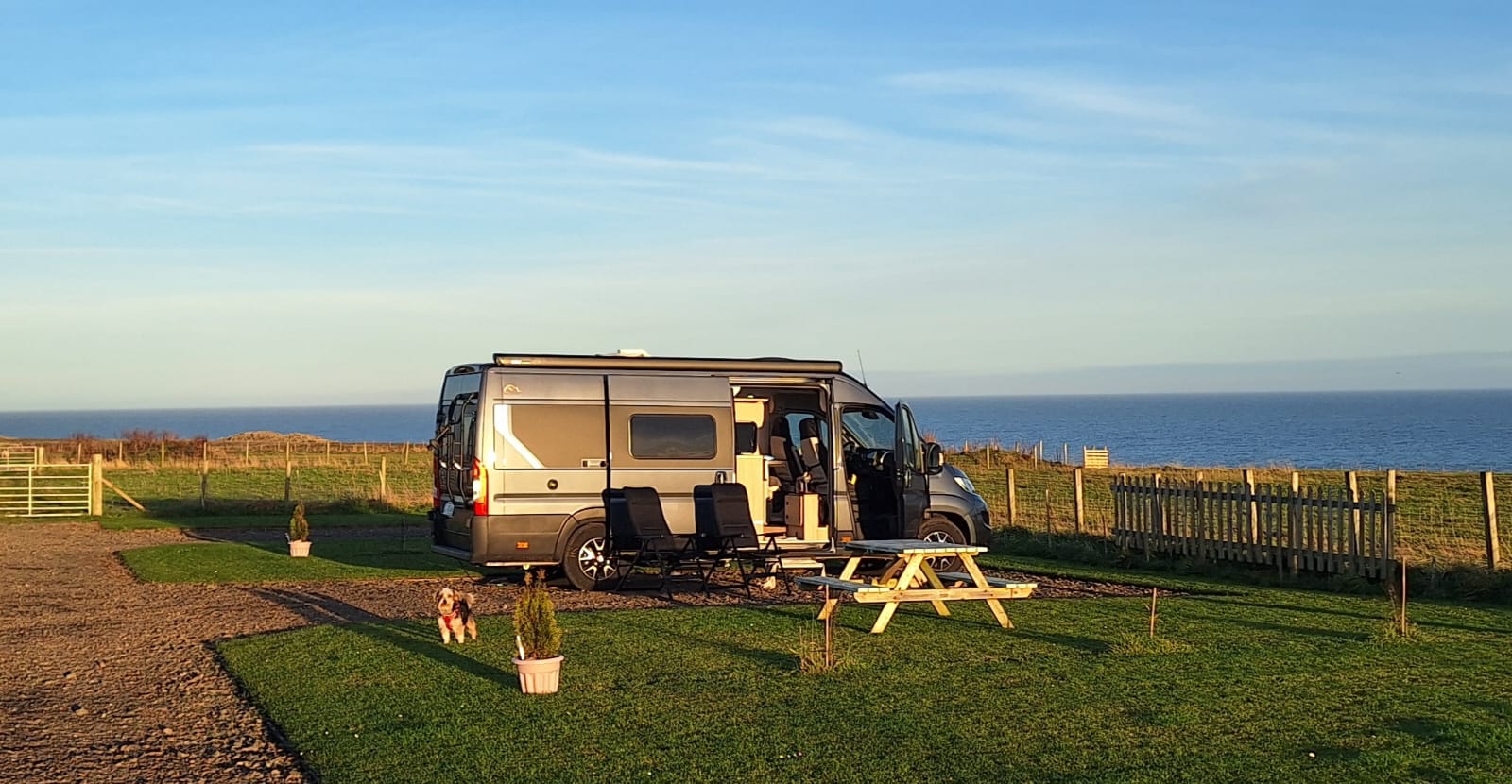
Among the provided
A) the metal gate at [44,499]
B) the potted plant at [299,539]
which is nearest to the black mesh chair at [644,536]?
the potted plant at [299,539]

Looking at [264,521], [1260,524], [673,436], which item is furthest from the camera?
[264,521]

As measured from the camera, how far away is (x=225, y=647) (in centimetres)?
1028

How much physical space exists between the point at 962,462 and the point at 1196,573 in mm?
27323

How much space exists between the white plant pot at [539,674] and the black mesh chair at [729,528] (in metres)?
5.35

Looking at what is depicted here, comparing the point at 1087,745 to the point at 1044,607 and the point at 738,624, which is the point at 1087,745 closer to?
the point at 738,624

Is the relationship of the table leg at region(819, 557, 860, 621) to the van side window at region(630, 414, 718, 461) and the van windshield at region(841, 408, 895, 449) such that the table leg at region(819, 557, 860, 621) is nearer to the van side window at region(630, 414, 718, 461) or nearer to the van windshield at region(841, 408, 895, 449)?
the van side window at region(630, 414, 718, 461)

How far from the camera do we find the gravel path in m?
6.92

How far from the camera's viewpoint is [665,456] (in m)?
14.0

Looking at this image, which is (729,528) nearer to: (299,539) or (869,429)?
(869,429)

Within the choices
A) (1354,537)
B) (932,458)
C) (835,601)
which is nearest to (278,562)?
(932,458)

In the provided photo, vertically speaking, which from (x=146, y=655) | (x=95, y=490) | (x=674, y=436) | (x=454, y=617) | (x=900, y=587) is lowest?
(x=146, y=655)

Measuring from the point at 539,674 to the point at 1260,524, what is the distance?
32.3 feet

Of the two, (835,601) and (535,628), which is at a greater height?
(535,628)

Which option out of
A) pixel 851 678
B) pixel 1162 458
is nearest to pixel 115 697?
pixel 851 678
